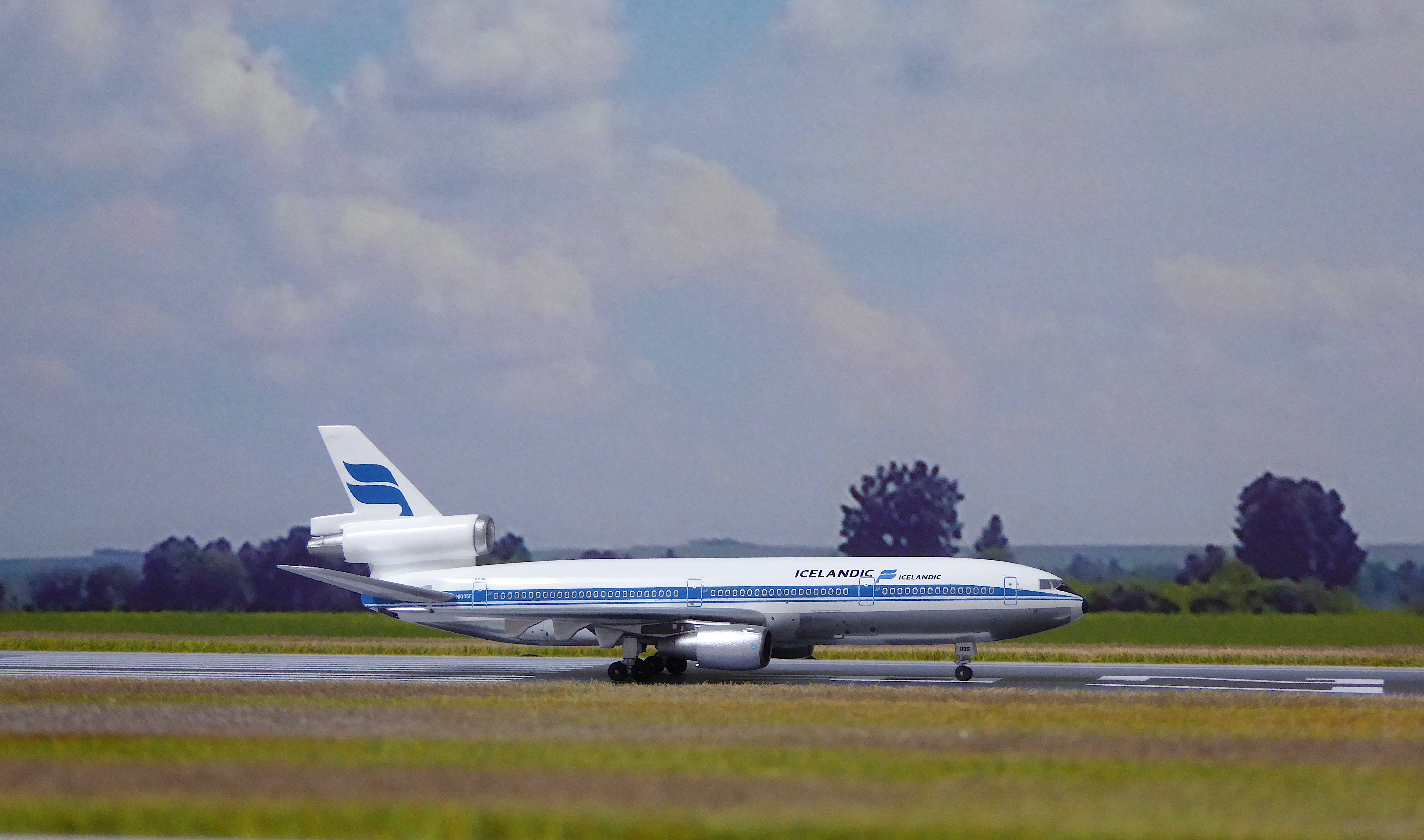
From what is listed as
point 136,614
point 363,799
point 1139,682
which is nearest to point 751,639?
point 1139,682

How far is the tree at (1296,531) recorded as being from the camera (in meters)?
125

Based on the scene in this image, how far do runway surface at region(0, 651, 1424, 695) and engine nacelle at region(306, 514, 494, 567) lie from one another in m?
3.22

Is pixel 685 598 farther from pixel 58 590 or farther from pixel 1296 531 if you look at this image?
pixel 1296 531

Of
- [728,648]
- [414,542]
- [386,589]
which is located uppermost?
[414,542]

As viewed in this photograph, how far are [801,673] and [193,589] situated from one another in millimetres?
73786

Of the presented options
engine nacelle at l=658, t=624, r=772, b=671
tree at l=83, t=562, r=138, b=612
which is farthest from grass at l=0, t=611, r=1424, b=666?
tree at l=83, t=562, r=138, b=612

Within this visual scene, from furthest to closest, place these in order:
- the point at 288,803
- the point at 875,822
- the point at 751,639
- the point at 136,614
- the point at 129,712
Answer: the point at 136,614 → the point at 751,639 → the point at 129,712 → the point at 288,803 → the point at 875,822

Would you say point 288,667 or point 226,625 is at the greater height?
point 226,625

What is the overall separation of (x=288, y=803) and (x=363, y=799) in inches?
30.0

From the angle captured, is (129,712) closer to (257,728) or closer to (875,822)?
(257,728)

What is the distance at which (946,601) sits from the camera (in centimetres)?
3594

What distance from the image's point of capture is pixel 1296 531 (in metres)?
125

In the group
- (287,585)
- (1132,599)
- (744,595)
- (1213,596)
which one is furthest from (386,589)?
(287,585)

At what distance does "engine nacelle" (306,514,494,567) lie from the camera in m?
40.1
